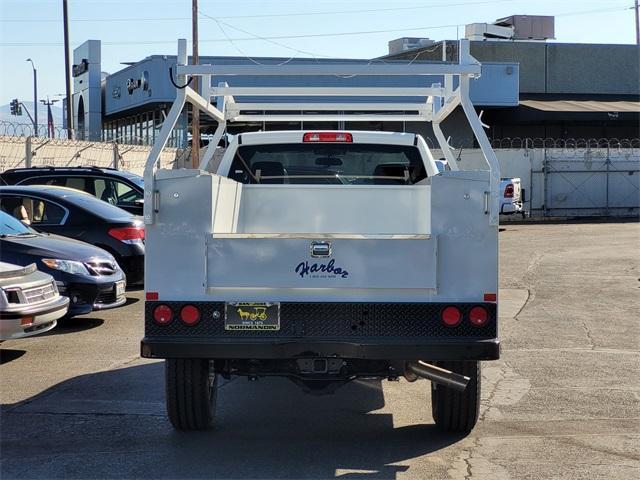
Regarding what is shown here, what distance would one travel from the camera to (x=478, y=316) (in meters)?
5.54

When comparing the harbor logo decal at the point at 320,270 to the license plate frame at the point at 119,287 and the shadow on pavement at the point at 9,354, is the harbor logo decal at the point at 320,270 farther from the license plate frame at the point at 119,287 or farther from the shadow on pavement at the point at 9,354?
the license plate frame at the point at 119,287

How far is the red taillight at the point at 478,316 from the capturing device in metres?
5.53

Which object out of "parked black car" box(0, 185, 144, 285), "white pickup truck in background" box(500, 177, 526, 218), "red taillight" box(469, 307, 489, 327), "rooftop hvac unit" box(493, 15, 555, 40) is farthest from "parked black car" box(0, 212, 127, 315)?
"rooftop hvac unit" box(493, 15, 555, 40)

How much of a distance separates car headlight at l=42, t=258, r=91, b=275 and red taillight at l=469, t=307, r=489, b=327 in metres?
5.99

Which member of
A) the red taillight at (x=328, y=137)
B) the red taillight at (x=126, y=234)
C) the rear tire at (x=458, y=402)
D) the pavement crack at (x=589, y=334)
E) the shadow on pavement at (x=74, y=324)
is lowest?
the pavement crack at (x=589, y=334)

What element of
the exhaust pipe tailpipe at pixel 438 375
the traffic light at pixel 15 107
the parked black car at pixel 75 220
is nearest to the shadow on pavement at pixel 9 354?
→ the parked black car at pixel 75 220

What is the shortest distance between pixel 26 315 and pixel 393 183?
355 centimetres

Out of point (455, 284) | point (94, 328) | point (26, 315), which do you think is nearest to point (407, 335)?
point (455, 284)

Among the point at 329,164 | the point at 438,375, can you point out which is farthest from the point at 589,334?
the point at 438,375

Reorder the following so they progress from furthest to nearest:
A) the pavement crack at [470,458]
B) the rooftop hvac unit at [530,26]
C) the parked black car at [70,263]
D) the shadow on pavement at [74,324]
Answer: the rooftop hvac unit at [530,26] → the shadow on pavement at [74,324] → the parked black car at [70,263] → the pavement crack at [470,458]

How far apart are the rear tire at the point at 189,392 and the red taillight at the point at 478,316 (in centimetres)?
177

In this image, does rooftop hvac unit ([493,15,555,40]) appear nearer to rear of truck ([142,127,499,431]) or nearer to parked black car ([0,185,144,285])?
parked black car ([0,185,144,285])

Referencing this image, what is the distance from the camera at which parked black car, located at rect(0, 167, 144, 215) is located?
15055mm

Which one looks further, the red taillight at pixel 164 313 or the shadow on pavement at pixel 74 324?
the shadow on pavement at pixel 74 324
